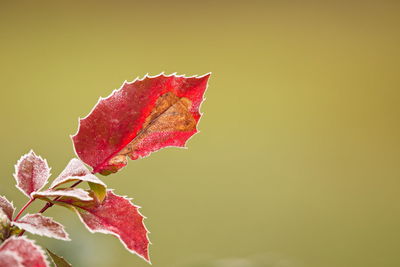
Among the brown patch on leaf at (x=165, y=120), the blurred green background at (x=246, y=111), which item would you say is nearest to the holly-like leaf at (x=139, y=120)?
the brown patch on leaf at (x=165, y=120)

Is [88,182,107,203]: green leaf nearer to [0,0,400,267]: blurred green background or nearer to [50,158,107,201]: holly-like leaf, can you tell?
[50,158,107,201]: holly-like leaf

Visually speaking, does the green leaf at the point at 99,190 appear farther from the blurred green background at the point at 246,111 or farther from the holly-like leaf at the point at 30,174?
the blurred green background at the point at 246,111

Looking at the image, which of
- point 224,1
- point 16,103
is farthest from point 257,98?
point 16,103

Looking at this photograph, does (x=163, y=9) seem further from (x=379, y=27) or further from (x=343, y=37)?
(x=379, y=27)

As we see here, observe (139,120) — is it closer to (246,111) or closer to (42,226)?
(42,226)

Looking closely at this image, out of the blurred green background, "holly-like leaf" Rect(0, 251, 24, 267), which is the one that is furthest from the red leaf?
the blurred green background

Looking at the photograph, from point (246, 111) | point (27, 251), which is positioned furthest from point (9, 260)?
point (246, 111)
